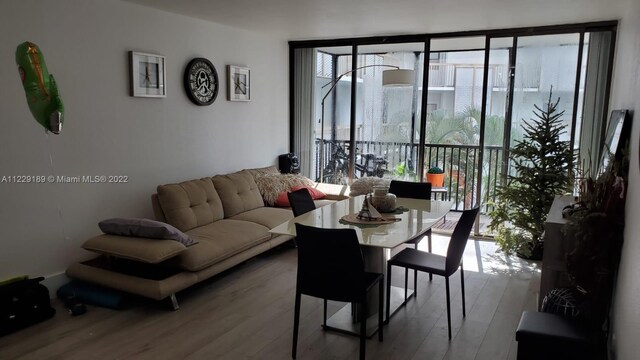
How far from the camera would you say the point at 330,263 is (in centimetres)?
272

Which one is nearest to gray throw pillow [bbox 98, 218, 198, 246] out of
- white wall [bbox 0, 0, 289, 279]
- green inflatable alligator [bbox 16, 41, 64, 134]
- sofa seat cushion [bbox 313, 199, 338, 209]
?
white wall [bbox 0, 0, 289, 279]

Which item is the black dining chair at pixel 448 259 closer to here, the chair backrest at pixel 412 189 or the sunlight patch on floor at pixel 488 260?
the chair backrest at pixel 412 189

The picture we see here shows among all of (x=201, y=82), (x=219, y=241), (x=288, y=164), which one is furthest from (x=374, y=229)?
(x=288, y=164)

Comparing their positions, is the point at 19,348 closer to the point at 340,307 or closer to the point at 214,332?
the point at 214,332

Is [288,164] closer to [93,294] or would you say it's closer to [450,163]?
[450,163]

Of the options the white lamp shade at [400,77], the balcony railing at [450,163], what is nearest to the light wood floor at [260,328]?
the balcony railing at [450,163]

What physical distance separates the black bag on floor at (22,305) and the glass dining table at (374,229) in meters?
1.78

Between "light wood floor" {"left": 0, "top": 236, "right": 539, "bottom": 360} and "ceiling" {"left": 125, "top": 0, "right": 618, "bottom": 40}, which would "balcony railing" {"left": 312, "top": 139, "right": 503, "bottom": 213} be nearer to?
"ceiling" {"left": 125, "top": 0, "right": 618, "bottom": 40}

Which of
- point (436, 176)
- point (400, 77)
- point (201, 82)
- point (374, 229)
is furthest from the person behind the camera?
point (436, 176)

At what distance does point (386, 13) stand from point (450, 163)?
251 centimetres

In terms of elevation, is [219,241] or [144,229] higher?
[144,229]

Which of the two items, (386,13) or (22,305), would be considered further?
(386,13)

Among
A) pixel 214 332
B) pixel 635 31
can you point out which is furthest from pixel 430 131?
pixel 214 332

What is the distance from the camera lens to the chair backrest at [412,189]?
4254mm
